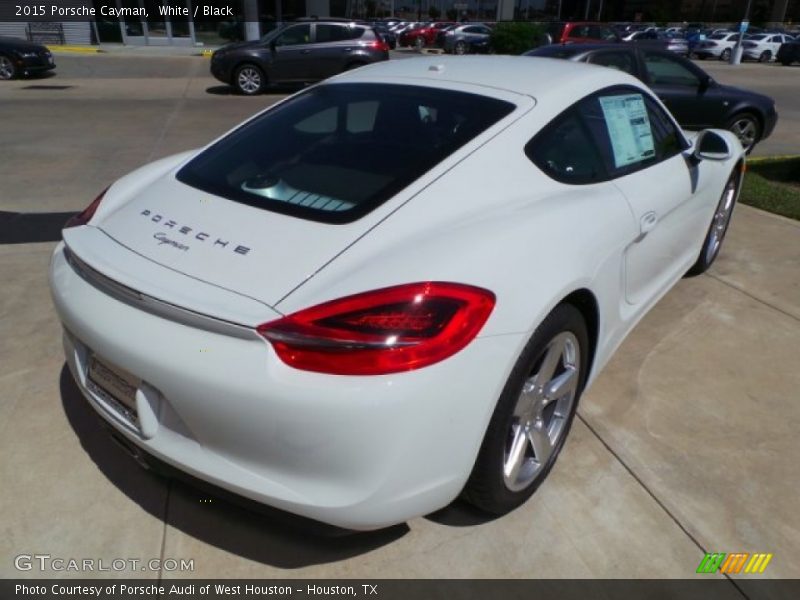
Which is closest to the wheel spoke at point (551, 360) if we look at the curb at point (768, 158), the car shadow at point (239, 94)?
the curb at point (768, 158)

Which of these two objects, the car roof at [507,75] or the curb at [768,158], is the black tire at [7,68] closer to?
the car roof at [507,75]

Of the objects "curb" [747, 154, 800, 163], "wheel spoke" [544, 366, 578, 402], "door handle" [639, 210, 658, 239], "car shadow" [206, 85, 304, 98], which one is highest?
"door handle" [639, 210, 658, 239]

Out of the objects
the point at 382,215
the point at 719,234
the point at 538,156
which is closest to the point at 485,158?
the point at 538,156

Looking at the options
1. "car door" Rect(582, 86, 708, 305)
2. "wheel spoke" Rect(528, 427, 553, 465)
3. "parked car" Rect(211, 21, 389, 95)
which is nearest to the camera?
"wheel spoke" Rect(528, 427, 553, 465)

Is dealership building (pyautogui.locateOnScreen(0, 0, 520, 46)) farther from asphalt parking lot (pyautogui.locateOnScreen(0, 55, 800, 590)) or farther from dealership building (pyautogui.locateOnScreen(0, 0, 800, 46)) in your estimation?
asphalt parking lot (pyautogui.locateOnScreen(0, 55, 800, 590))

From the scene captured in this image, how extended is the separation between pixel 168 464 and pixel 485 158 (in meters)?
1.45

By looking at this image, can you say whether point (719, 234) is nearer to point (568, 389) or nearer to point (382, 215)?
point (568, 389)

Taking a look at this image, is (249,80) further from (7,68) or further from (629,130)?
(629,130)

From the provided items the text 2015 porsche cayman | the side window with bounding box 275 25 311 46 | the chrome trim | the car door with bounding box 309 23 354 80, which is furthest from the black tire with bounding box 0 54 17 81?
the chrome trim

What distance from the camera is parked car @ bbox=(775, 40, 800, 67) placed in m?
28.8

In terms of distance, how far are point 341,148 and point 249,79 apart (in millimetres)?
12880

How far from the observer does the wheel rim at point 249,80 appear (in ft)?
46.2
